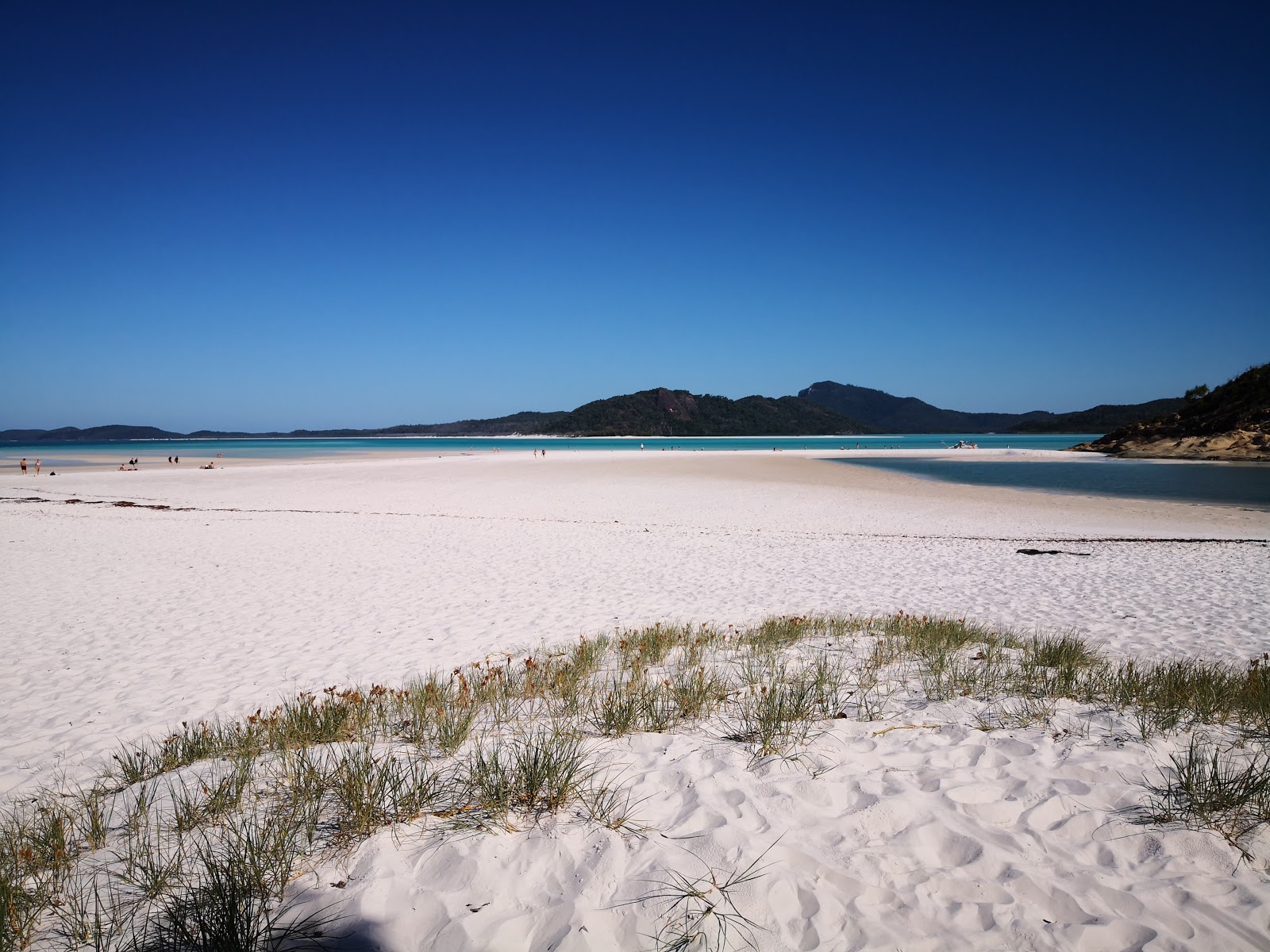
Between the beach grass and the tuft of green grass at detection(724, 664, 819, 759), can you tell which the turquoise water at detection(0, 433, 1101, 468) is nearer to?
the beach grass

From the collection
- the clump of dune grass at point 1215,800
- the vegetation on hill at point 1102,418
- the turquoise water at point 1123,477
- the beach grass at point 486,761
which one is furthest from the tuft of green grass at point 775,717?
the vegetation on hill at point 1102,418

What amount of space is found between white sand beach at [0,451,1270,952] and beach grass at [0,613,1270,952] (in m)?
0.20

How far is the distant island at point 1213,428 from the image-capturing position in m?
46.8

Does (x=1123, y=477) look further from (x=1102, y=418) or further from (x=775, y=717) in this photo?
(x=1102, y=418)

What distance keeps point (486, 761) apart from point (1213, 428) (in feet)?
231

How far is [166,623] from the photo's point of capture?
8.36 meters

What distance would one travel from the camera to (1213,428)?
52.3 m

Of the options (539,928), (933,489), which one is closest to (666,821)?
(539,928)

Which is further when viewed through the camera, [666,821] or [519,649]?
[519,649]

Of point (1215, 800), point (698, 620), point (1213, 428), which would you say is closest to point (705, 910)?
point (1215, 800)

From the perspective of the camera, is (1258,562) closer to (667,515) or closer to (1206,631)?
(1206,631)

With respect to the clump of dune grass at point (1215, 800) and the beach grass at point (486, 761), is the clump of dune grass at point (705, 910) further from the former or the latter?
the clump of dune grass at point (1215, 800)

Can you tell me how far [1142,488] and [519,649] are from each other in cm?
3176

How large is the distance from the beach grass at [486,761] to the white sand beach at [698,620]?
0.66 feet
